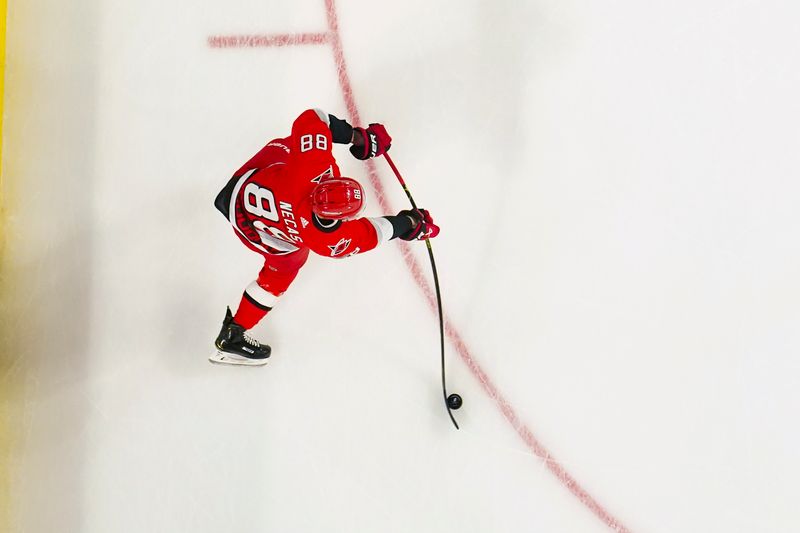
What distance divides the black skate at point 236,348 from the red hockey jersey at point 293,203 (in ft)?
1.39

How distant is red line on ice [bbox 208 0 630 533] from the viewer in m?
2.86

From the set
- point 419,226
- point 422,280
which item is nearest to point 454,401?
point 422,280

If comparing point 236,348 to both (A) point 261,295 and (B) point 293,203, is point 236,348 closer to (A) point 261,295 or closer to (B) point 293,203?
(A) point 261,295

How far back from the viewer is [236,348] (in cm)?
293

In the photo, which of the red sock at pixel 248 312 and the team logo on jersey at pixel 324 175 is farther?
the red sock at pixel 248 312

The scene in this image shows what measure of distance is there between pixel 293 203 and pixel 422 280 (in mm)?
835

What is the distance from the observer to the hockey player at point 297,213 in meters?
2.27

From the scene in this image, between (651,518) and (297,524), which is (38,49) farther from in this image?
(651,518)

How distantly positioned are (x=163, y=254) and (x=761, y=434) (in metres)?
2.55

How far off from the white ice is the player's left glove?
27 cm

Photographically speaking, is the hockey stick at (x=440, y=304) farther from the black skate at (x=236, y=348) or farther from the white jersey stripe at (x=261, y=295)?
the black skate at (x=236, y=348)

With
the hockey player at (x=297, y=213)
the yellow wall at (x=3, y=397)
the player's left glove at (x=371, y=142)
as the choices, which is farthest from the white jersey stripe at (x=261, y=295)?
the yellow wall at (x=3, y=397)

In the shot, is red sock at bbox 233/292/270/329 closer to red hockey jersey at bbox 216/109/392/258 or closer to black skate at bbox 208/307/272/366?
black skate at bbox 208/307/272/366

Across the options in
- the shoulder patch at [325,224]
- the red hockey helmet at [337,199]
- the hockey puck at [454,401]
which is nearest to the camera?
the red hockey helmet at [337,199]
